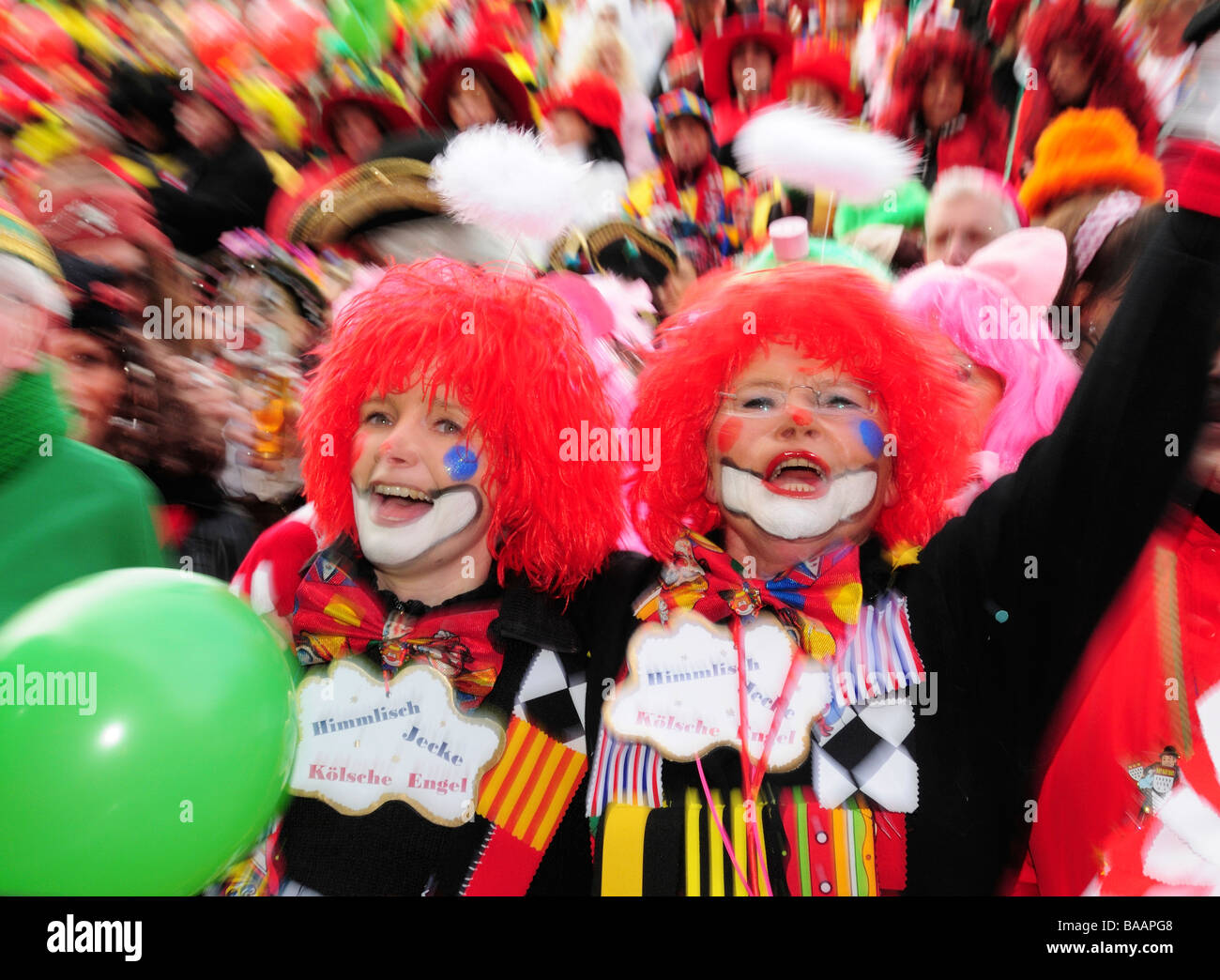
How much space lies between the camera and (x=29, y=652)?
111cm

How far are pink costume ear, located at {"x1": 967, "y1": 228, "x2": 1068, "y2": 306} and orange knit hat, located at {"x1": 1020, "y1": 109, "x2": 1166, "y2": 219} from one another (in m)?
0.21

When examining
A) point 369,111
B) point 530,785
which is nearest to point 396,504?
point 530,785

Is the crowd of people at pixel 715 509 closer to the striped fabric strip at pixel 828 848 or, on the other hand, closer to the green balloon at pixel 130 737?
the striped fabric strip at pixel 828 848

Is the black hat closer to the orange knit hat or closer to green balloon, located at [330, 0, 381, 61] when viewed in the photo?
the orange knit hat

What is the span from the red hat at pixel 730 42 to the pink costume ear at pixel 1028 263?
2.83ft

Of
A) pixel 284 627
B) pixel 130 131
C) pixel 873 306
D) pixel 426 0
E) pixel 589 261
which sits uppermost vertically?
pixel 426 0

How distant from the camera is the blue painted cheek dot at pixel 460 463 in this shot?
1.48 m

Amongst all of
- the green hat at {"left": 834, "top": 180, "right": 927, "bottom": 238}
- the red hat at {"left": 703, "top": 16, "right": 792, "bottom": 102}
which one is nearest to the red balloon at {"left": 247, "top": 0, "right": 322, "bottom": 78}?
Result: the red hat at {"left": 703, "top": 16, "right": 792, "bottom": 102}

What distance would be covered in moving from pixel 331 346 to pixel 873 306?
851mm

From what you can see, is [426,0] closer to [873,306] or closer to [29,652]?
[873,306]

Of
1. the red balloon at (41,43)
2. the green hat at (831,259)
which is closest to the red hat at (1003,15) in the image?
the green hat at (831,259)

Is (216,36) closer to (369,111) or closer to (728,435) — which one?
(369,111)

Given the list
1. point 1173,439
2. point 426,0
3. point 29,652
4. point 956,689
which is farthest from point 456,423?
point 426,0

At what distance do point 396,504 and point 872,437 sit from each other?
2.31 ft
